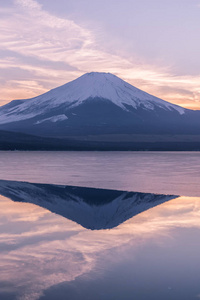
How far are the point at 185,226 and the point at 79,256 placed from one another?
4094 millimetres

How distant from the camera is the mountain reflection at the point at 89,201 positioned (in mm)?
13039

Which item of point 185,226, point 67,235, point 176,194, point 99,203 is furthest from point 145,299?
point 176,194

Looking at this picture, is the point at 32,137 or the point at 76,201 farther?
the point at 32,137

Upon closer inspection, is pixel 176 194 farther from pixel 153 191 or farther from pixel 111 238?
pixel 111 238

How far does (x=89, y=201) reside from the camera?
54.6 ft

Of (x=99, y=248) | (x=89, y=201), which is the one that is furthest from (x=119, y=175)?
(x=99, y=248)

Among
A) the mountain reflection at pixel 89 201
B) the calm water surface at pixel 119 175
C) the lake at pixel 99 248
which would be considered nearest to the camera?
the lake at pixel 99 248

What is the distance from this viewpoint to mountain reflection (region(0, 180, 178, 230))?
42.8ft

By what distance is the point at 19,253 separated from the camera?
908cm

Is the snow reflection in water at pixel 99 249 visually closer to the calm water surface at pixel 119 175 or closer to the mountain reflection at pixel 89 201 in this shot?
the mountain reflection at pixel 89 201

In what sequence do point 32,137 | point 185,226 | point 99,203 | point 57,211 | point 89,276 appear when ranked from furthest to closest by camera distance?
point 32,137 → point 99,203 → point 57,211 → point 185,226 → point 89,276

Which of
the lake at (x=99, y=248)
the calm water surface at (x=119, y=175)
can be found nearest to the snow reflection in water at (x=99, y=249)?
the lake at (x=99, y=248)

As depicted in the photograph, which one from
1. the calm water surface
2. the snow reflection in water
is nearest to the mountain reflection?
the snow reflection in water

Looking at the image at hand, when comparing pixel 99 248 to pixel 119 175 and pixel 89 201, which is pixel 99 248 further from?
pixel 119 175
